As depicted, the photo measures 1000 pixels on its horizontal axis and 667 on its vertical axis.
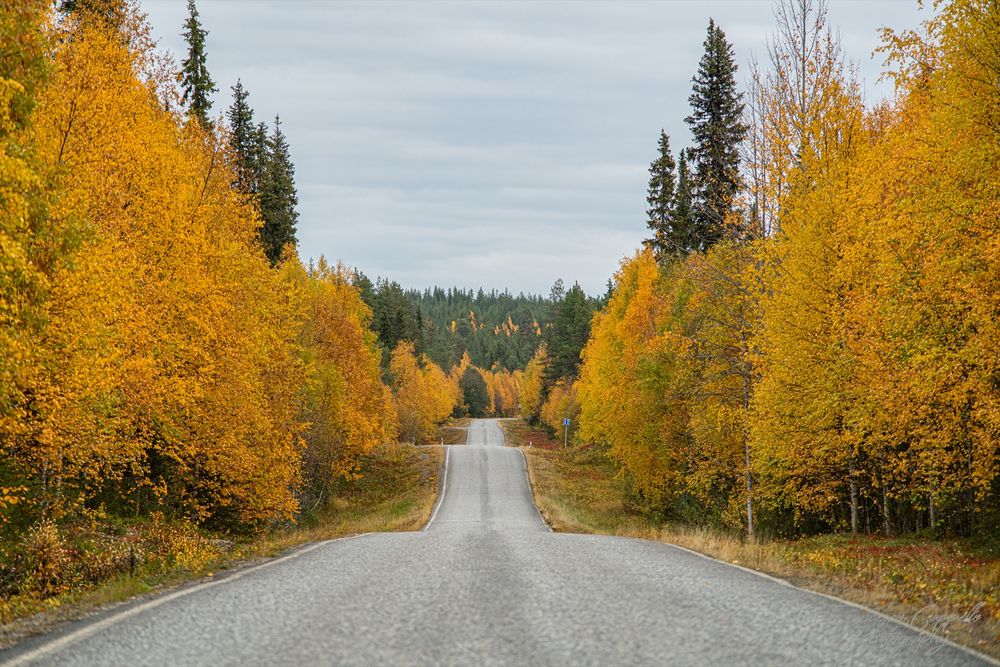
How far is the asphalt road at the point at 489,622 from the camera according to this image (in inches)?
220

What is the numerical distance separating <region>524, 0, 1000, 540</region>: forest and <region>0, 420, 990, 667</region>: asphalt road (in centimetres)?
550

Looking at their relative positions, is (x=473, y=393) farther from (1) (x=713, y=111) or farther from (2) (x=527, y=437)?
(1) (x=713, y=111)

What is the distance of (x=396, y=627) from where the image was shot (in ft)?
21.2

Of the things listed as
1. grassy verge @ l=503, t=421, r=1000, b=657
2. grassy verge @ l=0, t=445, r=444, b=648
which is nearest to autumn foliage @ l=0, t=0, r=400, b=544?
grassy verge @ l=0, t=445, r=444, b=648

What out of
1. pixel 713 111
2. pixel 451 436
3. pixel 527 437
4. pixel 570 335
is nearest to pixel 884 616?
pixel 713 111

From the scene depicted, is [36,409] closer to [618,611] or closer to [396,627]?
[396,627]

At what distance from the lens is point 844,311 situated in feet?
55.1

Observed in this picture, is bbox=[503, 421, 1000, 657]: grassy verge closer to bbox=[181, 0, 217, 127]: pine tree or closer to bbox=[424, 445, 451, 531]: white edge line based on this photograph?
bbox=[424, 445, 451, 531]: white edge line

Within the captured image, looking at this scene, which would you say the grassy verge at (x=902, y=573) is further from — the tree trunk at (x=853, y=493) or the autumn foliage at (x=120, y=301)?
the autumn foliage at (x=120, y=301)

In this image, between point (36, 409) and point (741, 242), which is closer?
point (36, 409)

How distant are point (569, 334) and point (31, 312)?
73.0 metres

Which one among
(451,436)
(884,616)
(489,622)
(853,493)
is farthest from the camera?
(451,436)

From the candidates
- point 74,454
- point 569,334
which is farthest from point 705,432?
point 569,334

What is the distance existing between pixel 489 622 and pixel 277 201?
41.6 metres
